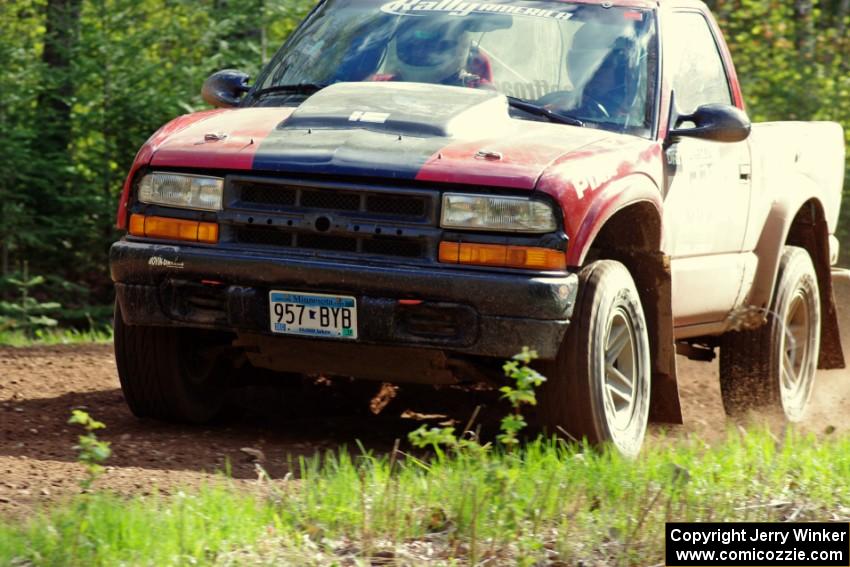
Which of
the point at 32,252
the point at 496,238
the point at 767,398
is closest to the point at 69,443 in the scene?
the point at 496,238

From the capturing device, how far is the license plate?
5223 millimetres

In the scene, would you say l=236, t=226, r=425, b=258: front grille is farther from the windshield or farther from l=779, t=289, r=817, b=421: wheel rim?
l=779, t=289, r=817, b=421: wheel rim

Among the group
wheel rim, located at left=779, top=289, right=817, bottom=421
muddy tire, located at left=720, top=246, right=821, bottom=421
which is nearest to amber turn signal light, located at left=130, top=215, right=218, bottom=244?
muddy tire, located at left=720, top=246, right=821, bottom=421

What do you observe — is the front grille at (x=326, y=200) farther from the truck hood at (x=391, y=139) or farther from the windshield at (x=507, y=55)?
the windshield at (x=507, y=55)

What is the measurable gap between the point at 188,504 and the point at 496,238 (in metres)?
1.52

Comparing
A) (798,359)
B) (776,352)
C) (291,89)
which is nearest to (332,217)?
(291,89)

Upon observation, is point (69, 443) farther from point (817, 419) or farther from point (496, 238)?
point (817, 419)

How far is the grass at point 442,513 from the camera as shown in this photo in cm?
387

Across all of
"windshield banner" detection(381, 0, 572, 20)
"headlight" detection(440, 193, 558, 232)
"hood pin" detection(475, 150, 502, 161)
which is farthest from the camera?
"windshield banner" detection(381, 0, 572, 20)

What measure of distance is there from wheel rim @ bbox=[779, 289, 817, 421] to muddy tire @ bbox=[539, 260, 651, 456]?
2.02 metres

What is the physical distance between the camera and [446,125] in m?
5.43

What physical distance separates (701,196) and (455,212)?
5.56 ft

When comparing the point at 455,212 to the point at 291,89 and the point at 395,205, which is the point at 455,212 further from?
the point at 291,89

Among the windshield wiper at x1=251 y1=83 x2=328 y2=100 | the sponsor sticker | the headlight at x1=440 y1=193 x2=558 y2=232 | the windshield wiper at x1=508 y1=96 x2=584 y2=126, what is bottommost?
the sponsor sticker
